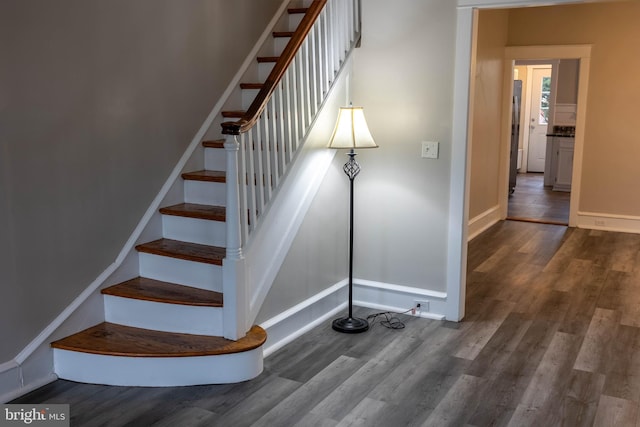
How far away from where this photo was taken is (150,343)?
3.43 metres

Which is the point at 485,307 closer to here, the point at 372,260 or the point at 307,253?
the point at 372,260

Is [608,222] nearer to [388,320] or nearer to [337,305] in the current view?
[388,320]

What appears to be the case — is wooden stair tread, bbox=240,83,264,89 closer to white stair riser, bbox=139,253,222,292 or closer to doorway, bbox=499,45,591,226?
white stair riser, bbox=139,253,222,292

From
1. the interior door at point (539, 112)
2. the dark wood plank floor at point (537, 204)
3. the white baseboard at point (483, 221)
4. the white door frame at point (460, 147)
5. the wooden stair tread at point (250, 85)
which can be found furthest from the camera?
the interior door at point (539, 112)

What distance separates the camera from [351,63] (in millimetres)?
4555

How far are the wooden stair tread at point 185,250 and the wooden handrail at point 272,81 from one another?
2.71ft

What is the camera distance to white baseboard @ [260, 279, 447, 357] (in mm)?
3953

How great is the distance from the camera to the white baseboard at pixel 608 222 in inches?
289

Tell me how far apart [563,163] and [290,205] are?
24.5 feet

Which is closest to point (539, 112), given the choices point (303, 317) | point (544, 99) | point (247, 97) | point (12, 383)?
point (544, 99)

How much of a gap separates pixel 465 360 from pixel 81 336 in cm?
229

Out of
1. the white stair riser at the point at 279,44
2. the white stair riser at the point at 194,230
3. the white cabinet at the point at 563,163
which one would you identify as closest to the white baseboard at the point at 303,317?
the white stair riser at the point at 194,230

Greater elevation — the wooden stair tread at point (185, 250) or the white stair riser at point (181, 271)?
the wooden stair tread at point (185, 250)

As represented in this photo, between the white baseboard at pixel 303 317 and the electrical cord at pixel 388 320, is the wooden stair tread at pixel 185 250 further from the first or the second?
the electrical cord at pixel 388 320
